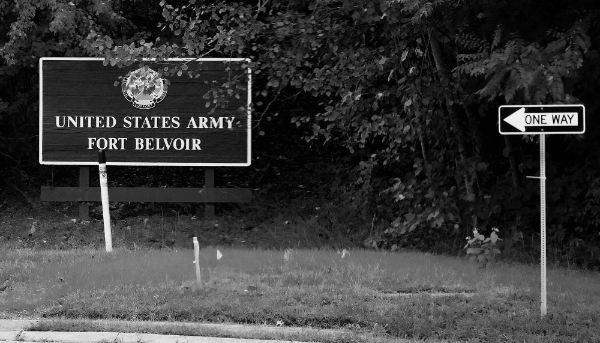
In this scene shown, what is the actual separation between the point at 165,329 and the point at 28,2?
10.3m

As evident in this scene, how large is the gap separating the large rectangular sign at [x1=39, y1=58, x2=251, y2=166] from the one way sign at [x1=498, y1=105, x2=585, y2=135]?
8241 millimetres

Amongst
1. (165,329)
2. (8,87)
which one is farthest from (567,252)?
(8,87)

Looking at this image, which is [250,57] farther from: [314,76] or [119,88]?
[119,88]

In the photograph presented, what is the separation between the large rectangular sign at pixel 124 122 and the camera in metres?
16.7

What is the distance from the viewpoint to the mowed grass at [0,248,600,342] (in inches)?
346

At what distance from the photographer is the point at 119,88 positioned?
Result: 16.7 meters

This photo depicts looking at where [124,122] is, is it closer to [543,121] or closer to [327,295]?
[327,295]

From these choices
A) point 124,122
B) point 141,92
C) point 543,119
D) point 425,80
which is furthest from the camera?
point 124,122

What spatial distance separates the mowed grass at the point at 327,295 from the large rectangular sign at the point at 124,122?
4.60 m

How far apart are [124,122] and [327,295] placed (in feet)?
27.1

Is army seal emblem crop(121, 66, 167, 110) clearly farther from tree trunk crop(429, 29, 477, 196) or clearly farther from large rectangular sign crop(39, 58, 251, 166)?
tree trunk crop(429, 29, 477, 196)

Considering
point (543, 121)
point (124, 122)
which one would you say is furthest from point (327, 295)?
point (124, 122)

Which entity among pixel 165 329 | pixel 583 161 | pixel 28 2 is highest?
pixel 28 2

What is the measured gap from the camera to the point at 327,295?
32.0ft
